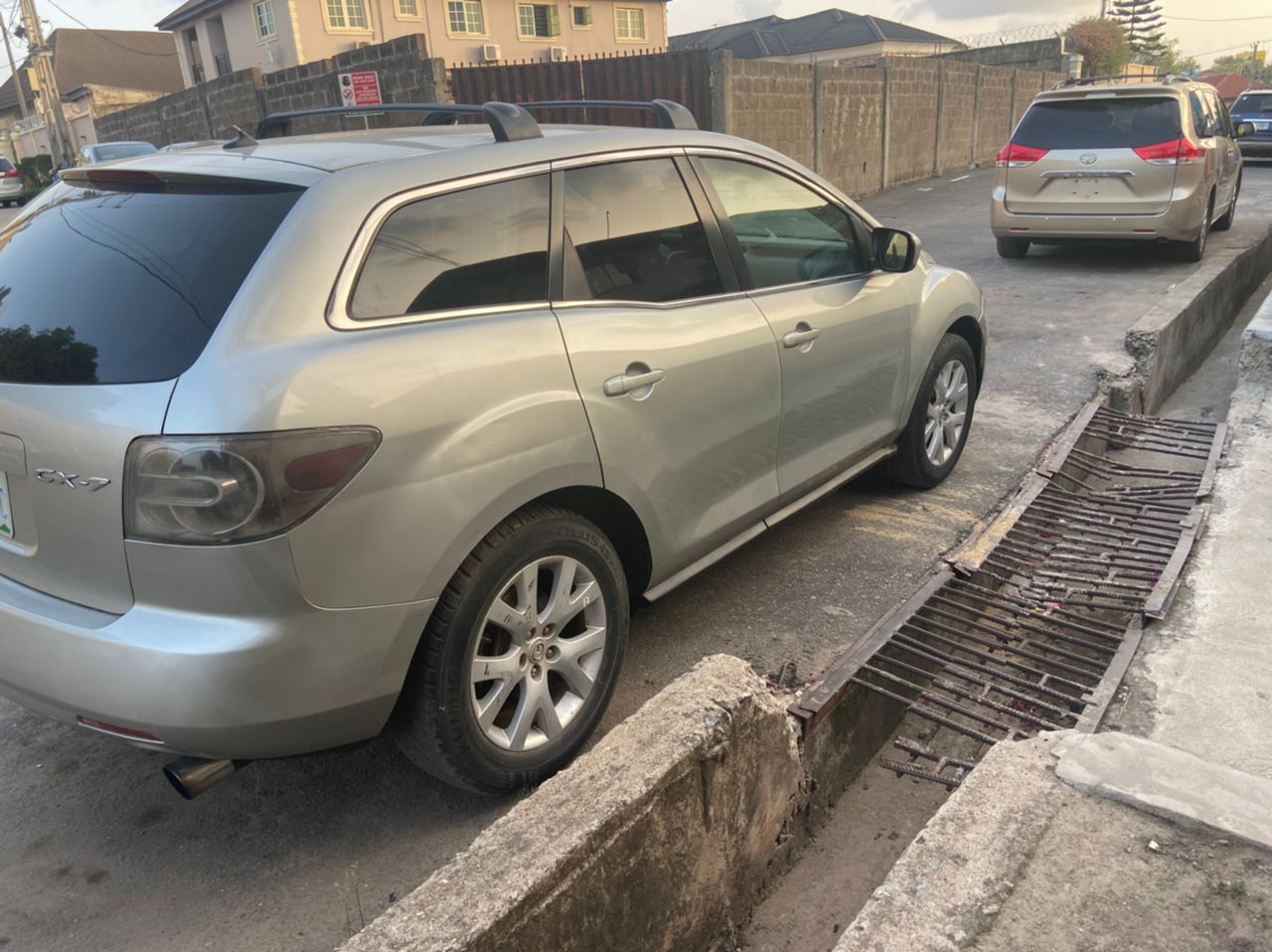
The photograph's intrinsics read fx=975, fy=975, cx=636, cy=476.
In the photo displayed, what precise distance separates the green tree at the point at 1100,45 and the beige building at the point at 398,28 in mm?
17390

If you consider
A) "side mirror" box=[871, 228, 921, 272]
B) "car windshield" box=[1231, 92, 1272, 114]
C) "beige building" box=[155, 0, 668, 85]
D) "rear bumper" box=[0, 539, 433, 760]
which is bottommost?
"rear bumper" box=[0, 539, 433, 760]

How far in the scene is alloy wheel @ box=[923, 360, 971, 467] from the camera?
4.63 metres

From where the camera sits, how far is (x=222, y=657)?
6.83 ft

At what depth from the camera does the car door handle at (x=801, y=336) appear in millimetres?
Result: 3469

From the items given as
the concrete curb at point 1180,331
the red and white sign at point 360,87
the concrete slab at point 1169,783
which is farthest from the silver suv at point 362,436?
the red and white sign at point 360,87

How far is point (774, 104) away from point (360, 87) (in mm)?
6012

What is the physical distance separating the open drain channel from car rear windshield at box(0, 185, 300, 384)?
1917 millimetres

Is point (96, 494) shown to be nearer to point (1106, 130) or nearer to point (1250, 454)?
point (1250, 454)

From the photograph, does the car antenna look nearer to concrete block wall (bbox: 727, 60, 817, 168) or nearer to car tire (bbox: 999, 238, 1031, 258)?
car tire (bbox: 999, 238, 1031, 258)

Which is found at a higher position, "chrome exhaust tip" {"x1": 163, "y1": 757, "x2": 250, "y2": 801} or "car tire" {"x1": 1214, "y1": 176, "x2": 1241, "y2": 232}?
"chrome exhaust tip" {"x1": 163, "y1": 757, "x2": 250, "y2": 801}

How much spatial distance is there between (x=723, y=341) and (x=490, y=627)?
1236mm

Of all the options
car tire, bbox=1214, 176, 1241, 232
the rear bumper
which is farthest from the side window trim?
car tire, bbox=1214, 176, 1241, 232

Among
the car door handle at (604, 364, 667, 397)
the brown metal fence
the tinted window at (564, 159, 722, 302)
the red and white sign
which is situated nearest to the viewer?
the car door handle at (604, 364, 667, 397)

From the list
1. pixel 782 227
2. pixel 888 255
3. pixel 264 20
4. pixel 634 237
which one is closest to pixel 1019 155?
pixel 888 255
